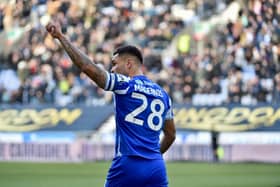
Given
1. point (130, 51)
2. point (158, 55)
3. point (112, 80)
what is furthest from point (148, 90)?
point (158, 55)

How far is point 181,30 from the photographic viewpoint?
28.4 m

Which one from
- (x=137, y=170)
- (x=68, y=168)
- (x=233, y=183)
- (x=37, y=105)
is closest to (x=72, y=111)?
(x=37, y=105)

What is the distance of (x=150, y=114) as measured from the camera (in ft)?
22.2

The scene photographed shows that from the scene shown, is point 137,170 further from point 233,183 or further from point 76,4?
point 76,4

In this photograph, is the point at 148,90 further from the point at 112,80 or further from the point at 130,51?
the point at 112,80

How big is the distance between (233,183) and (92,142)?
8.27 m

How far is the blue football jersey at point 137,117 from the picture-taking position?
21.8ft

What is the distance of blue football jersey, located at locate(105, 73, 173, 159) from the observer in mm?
6645

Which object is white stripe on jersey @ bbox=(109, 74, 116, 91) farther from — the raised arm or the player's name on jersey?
the player's name on jersey

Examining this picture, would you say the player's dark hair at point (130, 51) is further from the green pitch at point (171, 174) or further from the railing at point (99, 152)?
the railing at point (99, 152)

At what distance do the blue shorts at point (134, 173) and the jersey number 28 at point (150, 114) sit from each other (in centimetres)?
28

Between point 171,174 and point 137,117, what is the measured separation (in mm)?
12389

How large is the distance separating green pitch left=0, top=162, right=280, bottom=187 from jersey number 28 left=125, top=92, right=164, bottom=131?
9.18 metres

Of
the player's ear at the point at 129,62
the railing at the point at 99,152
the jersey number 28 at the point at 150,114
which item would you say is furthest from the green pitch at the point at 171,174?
the player's ear at the point at 129,62
